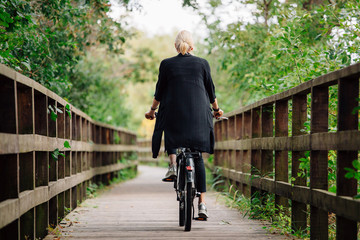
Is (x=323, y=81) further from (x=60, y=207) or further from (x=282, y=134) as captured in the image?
(x=60, y=207)

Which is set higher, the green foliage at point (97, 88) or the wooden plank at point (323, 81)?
the green foliage at point (97, 88)

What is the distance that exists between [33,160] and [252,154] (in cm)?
332

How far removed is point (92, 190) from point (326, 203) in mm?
6314

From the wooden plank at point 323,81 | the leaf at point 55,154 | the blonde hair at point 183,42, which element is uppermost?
the blonde hair at point 183,42

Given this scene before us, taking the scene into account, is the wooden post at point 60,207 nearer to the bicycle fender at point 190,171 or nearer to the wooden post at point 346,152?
the bicycle fender at point 190,171

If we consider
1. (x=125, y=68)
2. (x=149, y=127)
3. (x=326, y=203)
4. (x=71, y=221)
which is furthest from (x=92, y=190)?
(x=149, y=127)

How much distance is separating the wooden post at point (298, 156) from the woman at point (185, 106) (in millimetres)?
875

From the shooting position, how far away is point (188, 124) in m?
5.39

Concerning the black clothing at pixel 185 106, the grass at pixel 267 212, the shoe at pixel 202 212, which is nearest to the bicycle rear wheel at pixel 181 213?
the shoe at pixel 202 212

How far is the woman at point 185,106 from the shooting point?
5.40 m

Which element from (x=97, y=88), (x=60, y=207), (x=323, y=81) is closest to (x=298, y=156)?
(x=323, y=81)

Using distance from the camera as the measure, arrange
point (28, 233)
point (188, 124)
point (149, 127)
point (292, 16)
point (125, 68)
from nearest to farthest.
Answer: point (28, 233) → point (188, 124) → point (292, 16) → point (125, 68) → point (149, 127)

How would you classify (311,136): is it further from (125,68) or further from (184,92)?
(125,68)

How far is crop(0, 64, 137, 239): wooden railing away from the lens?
3611mm
